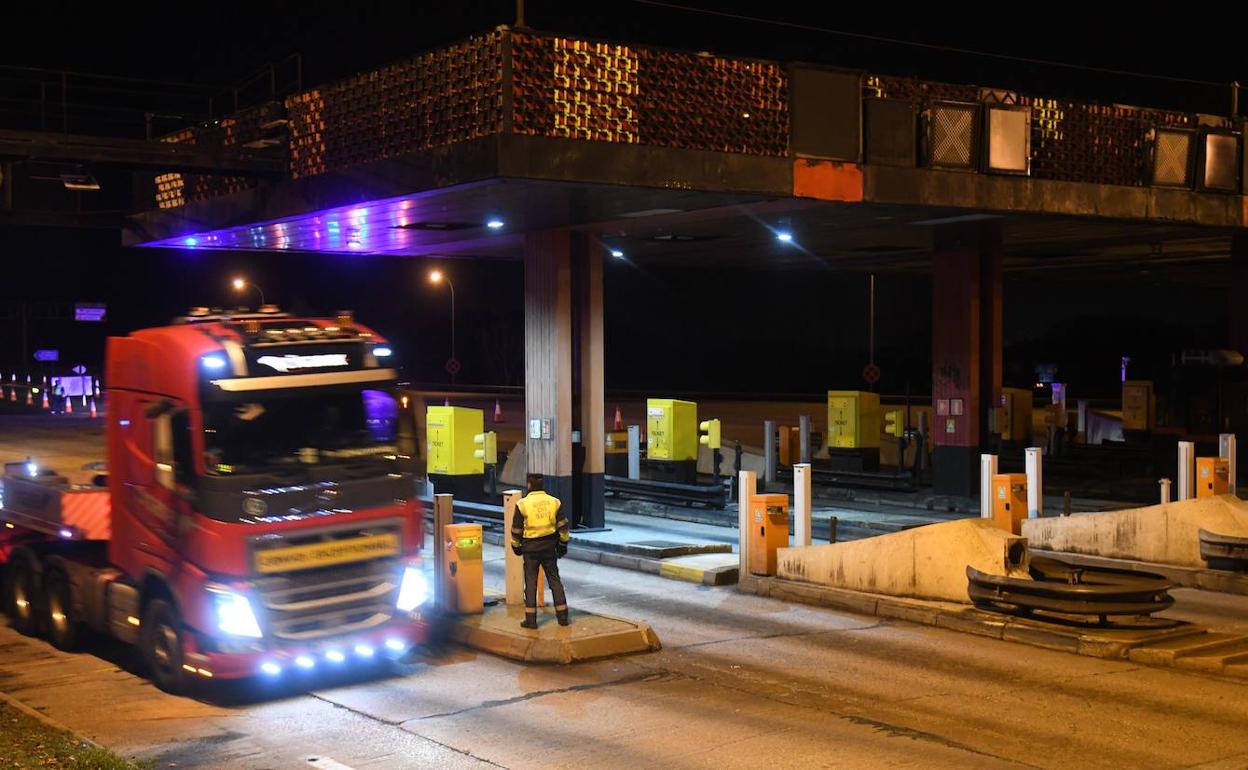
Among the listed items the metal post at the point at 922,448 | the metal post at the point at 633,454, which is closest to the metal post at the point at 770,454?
the metal post at the point at 633,454

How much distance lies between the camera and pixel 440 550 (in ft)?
44.6

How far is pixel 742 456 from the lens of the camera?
27.9m

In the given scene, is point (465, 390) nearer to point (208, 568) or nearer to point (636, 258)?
point (636, 258)

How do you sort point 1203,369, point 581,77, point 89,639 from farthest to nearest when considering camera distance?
point 1203,369, point 581,77, point 89,639

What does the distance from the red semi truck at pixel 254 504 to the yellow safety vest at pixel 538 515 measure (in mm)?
1376

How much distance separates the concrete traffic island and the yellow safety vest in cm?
95

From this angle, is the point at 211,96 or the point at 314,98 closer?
the point at 314,98

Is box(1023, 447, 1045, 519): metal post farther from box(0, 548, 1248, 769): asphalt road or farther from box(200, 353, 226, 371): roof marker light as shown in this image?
box(200, 353, 226, 371): roof marker light

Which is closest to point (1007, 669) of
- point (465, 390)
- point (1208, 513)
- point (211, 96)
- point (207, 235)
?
point (1208, 513)

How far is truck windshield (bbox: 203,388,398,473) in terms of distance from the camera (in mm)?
10547

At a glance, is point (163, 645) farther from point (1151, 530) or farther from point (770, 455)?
point (770, 455)

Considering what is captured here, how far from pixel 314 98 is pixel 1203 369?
58.9ft

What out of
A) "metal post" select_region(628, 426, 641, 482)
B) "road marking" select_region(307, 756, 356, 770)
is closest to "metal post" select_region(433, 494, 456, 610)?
"road marking" select_region(307, 756, 356, 770)

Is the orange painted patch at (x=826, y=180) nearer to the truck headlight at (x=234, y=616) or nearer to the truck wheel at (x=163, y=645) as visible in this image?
the truck headlight at (x=234, y=616)
